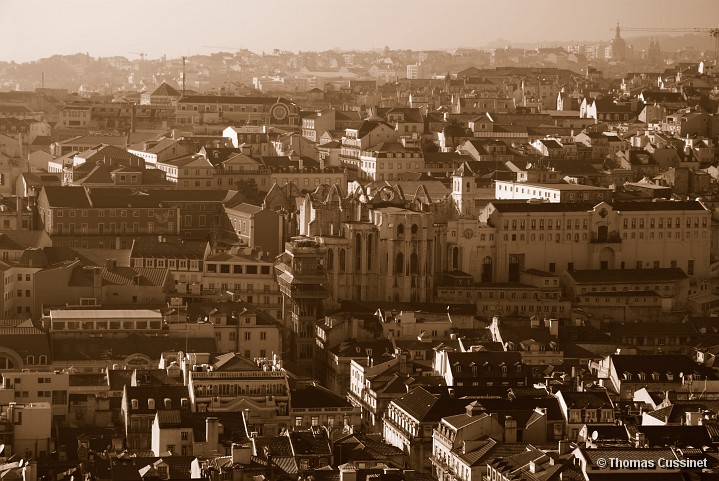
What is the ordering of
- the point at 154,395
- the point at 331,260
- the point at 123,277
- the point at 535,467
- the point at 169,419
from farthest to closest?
the point at 331,260, the point at 123,277, the point at 154,395, the point at 169,419, the point at 535,467

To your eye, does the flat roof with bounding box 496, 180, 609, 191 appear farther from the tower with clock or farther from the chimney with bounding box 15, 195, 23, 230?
the chimney with bounding box 15, 195, 23, 230

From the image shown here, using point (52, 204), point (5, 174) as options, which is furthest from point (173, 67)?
point (52, 204)

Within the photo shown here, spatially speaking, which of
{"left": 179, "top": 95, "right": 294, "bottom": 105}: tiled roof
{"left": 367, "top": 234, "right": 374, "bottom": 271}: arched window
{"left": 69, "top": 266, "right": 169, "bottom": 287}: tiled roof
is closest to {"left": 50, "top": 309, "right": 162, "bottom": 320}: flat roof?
{"left": 69, "top": 266, "right": 169, "bottom": 287}: tiled roof

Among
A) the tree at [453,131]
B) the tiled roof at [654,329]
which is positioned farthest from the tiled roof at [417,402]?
the tree at [453,131]

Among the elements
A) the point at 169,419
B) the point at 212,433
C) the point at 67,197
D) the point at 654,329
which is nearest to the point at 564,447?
the point at 212,433

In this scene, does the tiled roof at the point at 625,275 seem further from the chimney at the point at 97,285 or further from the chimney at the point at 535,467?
the chimney at the point at 535,467

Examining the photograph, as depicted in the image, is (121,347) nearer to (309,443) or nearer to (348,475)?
(309,443)
